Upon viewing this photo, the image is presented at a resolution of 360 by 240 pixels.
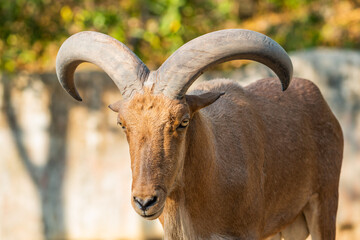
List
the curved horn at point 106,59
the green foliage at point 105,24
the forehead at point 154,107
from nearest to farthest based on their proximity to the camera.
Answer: the forehead at point 154,107 → the curved horn at point 106,59 → the green foliage at point 105,24

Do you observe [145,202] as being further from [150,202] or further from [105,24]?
[105,24]

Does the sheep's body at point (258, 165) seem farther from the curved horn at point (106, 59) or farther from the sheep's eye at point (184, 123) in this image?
the curved horn at point (106, 59)

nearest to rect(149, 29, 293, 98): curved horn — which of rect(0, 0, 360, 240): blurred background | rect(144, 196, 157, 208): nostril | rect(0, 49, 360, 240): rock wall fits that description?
rect(144, 196, 157, 208): nostril

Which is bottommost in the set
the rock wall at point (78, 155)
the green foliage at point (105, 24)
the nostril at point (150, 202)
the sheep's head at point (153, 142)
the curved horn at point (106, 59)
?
the rock wall at point (78, 155)

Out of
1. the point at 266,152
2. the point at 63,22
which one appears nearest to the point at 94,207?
the point at 63,22

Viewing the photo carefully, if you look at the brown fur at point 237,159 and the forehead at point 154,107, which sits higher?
the forehead at point 154,107

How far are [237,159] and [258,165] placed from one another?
287mm

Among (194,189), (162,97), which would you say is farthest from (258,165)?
(162,97)

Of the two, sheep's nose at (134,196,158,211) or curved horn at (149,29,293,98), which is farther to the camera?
curved horn at (149,29,293,98)

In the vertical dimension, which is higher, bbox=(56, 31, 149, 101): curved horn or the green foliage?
bbox=(56, 31, 149, 101): curved horn

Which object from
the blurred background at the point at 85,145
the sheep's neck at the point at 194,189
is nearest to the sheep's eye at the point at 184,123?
the sheep's neck at the point at 194,189

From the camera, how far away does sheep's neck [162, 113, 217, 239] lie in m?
4.39

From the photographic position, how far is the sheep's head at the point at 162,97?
3926 mm

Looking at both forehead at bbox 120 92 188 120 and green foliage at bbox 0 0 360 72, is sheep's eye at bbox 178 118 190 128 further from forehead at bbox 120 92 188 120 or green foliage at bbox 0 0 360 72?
green foliage at bbox 0 0 360 72
